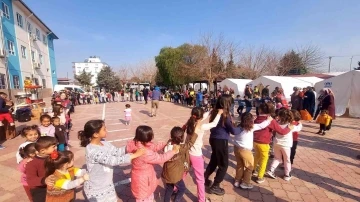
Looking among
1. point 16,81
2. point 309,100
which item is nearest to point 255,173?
point 309,100

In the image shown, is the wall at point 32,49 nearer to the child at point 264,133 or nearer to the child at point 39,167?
the child at point 39,167

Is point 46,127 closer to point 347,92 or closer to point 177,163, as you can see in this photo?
point 177,163

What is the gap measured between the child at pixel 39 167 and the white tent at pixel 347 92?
14.5 meters

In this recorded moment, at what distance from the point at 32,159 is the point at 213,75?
20.6 m

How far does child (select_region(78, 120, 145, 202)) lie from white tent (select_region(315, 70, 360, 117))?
46.0 ft

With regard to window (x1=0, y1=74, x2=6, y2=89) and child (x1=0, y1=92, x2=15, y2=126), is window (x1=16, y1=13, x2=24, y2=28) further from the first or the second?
child (x1=0, y1=92, x2=15, y2=126)

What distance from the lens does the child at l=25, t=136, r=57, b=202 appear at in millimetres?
2082

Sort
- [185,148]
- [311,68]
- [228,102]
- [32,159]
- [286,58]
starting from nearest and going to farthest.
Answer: [32,159]
[185,148]
[228,102]
[286,58]
[311,68]

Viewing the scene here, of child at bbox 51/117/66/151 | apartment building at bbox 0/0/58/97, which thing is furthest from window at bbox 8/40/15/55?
child at bbox 51/117/66/151

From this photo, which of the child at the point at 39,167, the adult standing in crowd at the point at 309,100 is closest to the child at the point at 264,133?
the child at the point at 39,167

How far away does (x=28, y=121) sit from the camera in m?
10.4

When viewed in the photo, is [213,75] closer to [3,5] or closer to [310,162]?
[310,162]

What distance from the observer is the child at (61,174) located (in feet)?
5.95

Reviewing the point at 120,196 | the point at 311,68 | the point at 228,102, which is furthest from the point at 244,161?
the point at 311,68
